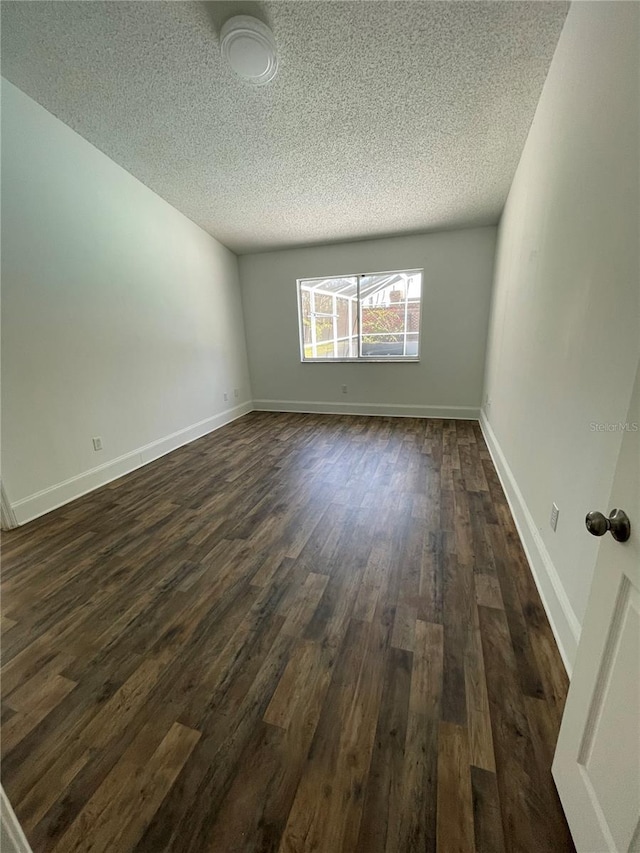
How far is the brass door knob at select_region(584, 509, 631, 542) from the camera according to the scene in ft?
2.05

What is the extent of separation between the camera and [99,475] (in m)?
2.94

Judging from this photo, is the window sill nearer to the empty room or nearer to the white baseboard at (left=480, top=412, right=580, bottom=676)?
the empty room

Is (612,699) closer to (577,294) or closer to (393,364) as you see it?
(577,294)

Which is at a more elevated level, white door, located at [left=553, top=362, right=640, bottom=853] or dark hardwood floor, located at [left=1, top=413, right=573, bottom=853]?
white door, located at [left=553, top=362, right=640, bottom=853]

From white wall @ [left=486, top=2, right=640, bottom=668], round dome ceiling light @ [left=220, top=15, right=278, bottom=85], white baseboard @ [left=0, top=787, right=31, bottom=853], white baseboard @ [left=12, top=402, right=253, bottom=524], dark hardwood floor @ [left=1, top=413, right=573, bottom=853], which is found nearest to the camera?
white baseboard @ [left=0, top=787, right=31, bottom=853]

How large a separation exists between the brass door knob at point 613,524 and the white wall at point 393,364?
4.20 meters

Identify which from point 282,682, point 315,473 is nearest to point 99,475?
point 315,473

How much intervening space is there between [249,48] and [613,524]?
8.88ft

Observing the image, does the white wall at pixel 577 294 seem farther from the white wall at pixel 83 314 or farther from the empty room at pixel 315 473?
the white wall at pixel 83 314

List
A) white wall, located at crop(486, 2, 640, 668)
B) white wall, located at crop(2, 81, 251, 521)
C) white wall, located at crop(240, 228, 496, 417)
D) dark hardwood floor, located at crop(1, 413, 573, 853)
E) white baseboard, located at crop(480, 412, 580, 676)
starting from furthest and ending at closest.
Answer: white wall, located at crop(240, 228, 496, 417)
white wall, located at crop(2, 81, 251, 521)
white baseboard, located at crop(480, 412, 580, 676)
white wall, located at crop(486, 2, 640, 668)
dark hardwood floor, located at crop(1, 413, 573, 853)

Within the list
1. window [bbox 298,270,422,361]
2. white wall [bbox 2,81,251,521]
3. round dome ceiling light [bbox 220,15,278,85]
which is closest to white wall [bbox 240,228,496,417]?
window [bbox 298,270,422,361]

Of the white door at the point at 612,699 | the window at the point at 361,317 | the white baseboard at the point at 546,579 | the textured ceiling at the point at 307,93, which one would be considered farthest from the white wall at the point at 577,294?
the window at the point at 361,317

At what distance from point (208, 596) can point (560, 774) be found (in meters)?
1.46

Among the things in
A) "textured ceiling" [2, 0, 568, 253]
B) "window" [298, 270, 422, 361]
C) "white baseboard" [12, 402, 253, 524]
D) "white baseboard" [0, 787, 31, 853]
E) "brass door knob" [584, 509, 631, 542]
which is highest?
"textured ceiling" [2, 0, 568, 253]
